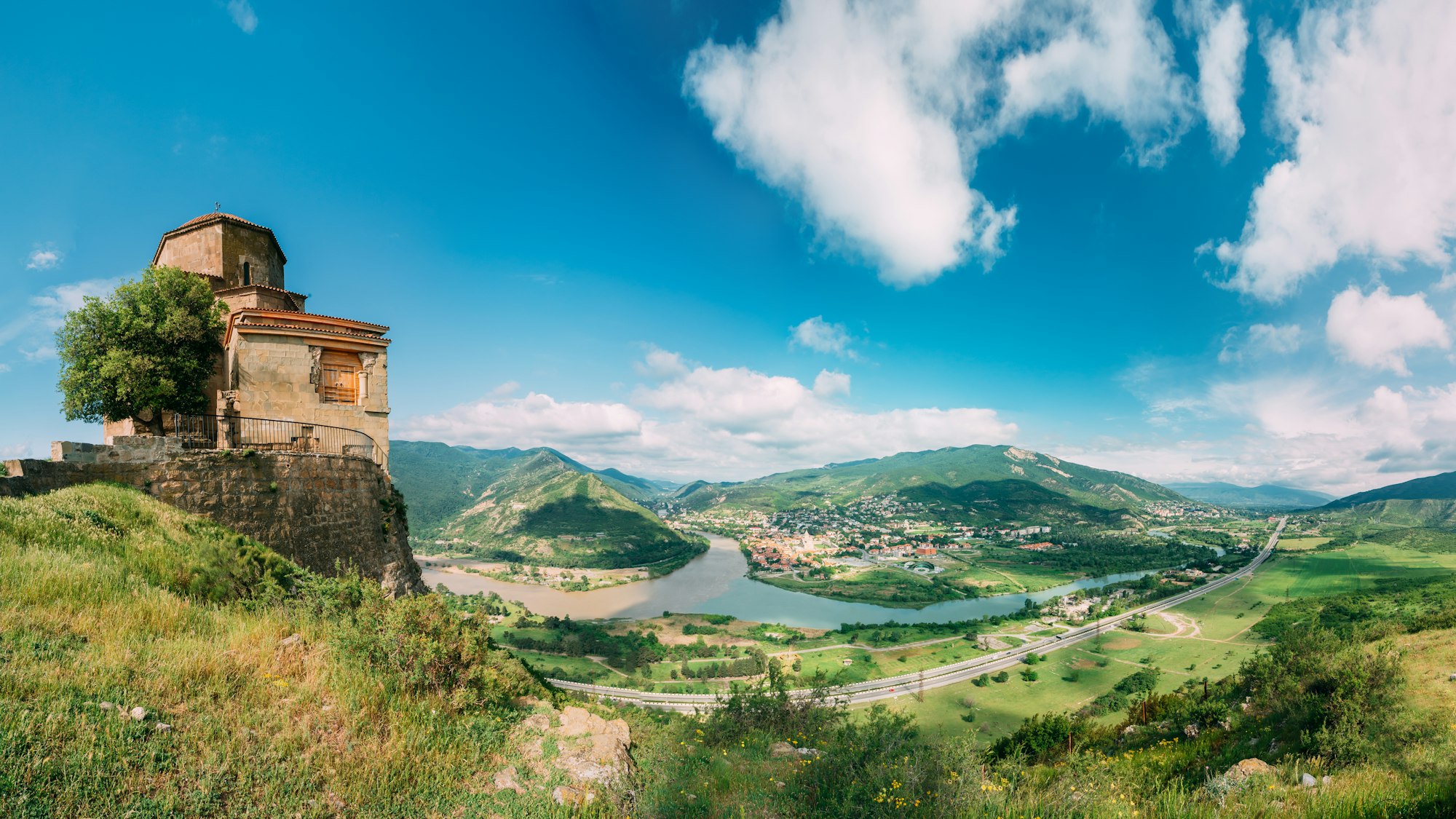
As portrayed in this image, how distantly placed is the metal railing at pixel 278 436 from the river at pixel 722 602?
56105mm

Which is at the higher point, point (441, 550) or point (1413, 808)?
point (1413, 808)

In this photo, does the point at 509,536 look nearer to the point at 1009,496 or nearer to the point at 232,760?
the point at 232,760

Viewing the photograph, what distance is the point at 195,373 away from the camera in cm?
1285

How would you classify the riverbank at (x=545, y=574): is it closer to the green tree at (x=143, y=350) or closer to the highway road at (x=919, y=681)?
the highway road at (x=919, y=681)

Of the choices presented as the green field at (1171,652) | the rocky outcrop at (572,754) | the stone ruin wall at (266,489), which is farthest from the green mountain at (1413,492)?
the stone ruin wall at (266,489)

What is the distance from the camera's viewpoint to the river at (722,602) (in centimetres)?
6812

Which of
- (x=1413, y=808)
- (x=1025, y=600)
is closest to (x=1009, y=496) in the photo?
(x=1025, y=600)

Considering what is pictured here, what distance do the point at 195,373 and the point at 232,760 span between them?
1407 centimetres

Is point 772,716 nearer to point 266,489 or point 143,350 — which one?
point 266,489

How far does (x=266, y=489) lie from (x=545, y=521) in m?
116

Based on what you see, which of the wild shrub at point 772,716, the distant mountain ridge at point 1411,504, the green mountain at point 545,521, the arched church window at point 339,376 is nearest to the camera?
the wild shrub at point 772,716

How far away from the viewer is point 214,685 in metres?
4.40

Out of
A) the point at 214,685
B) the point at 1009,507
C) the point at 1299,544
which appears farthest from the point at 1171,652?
the point at 1009,507

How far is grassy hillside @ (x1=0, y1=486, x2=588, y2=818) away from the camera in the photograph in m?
3.30
